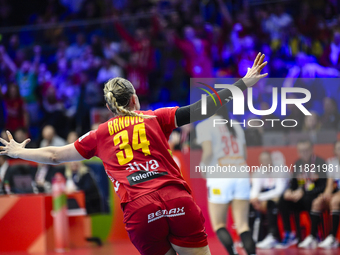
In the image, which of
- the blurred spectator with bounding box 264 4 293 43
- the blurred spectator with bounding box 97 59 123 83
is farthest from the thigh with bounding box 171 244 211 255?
the blurred spectator with bounding box 97 59 123 83

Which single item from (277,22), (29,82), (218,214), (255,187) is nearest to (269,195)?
(255,187)

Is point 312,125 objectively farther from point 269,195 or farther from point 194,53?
point 194,53

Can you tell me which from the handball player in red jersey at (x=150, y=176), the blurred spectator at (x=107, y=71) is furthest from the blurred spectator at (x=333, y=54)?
the handball player in red jersey at (x=150, y=176)

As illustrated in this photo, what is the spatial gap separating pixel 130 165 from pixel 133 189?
5.7 inches

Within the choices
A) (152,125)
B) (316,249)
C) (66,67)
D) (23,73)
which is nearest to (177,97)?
(66,67)

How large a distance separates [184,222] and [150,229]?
0.66 feet

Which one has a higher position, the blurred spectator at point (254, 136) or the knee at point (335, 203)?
the blurred spectator at point (254, 136)

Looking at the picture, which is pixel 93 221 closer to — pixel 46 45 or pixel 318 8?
pixel 46 45

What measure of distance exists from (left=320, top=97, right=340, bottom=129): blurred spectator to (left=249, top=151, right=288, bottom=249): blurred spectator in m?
1.06

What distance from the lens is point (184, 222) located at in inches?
103

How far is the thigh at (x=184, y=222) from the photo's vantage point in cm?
260

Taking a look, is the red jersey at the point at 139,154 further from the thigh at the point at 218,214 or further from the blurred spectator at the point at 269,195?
the blurred spectator at the point at 269,195

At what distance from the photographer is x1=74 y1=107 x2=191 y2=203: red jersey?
8.75 feet

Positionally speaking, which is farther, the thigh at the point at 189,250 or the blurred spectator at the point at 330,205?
the blurred spectator at the point at 330,205
